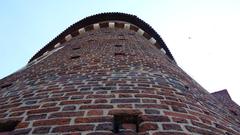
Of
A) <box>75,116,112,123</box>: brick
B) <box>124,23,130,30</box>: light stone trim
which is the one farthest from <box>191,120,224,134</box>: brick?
<box>124,23,130,30</box>: light stone trim

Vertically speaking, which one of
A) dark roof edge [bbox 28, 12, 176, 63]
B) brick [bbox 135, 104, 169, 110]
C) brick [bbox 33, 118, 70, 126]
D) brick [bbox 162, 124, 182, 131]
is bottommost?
brick [bbox 162, 124, 182, 131]

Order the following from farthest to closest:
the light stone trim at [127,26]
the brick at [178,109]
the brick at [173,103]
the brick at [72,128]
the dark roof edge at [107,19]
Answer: the dark roof edge at [107,19] → the light stone trim at [127,26] → the brick at [173,103] → the brick at [178,109] → the brick at [72,128]

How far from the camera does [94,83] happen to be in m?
3.16

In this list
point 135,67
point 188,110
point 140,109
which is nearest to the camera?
point 140,109

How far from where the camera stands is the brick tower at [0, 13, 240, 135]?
222 centimetres

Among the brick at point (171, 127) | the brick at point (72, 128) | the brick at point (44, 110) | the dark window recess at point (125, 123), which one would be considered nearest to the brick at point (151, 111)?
the dark window recess at point (125, 123)

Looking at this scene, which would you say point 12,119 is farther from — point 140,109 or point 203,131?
point 203,131

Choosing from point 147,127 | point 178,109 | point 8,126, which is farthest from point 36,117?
point 178,109

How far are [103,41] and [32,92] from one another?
2.66m

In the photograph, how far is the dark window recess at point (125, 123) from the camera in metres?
2.17

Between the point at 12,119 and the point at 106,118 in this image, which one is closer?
the point at 106,118

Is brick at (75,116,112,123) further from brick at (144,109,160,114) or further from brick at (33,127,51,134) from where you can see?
brick at (144,109,160,114)

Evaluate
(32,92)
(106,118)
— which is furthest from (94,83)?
(106,118)

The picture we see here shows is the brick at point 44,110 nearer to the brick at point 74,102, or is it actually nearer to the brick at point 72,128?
the brick at point 74,102
